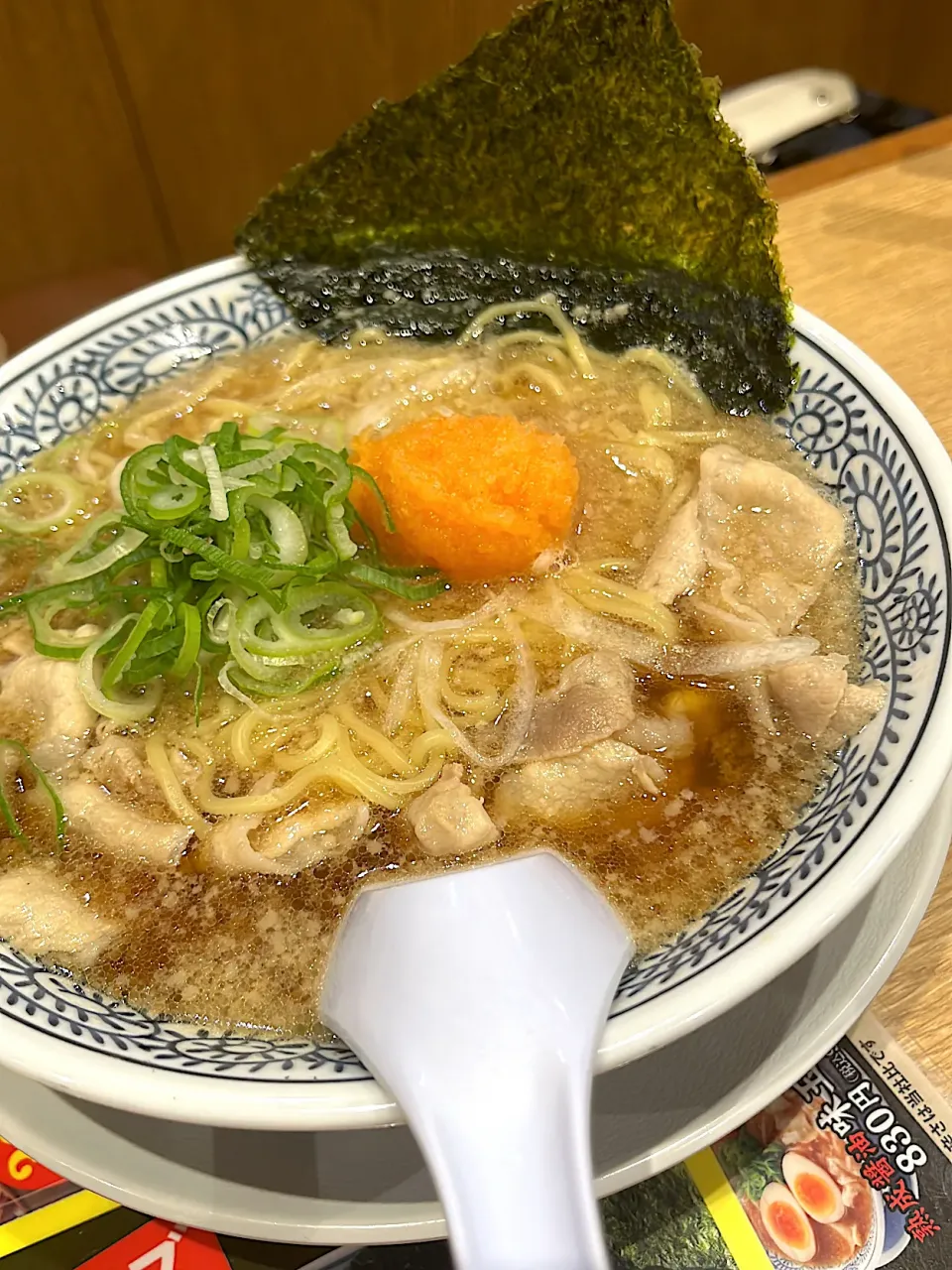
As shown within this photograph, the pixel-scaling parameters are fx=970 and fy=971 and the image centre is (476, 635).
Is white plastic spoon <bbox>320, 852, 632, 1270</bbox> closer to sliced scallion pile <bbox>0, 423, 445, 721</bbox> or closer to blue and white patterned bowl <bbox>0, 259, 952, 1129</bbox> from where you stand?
blue and white patterned bowl <bbox>0, 259, 952, 1129</bbox>

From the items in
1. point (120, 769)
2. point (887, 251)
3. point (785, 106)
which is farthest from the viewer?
point (785, 106)

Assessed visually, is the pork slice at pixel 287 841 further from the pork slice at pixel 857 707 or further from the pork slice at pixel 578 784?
the pork slice at pixel 857 707

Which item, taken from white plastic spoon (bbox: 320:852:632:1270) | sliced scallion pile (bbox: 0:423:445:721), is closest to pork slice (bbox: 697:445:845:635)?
sliced scallion pile (bbox: 0:423:445:721)

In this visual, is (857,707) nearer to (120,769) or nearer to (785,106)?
(120,769)

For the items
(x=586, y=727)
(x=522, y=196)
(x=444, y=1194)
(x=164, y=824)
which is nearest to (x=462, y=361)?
(x=522, y=196)

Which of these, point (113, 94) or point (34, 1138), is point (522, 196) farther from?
point (113, 94)

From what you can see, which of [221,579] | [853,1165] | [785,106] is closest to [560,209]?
[221,579]

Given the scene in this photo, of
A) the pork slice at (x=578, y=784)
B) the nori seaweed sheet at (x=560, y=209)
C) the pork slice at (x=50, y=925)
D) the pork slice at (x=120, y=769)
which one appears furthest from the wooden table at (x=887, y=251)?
the pork slice at (x=50, y=925)

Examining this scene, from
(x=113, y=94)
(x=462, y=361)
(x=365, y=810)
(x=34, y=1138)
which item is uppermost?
(x=113, y=94)
